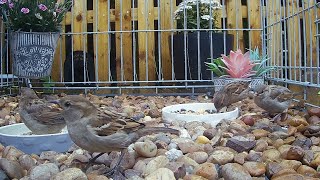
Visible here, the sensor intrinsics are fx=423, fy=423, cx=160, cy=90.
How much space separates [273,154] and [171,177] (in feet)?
2.04

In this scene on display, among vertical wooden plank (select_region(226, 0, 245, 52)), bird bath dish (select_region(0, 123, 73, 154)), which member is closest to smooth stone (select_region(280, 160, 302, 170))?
bird bath dish (select_region(0, 123, 73, 154))

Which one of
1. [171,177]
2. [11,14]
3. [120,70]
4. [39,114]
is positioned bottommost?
[171,177]

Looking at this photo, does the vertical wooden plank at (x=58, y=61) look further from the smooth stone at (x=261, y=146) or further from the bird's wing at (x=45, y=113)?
the smooth stone at (x=261, y=146)

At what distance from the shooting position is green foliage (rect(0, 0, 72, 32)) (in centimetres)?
421

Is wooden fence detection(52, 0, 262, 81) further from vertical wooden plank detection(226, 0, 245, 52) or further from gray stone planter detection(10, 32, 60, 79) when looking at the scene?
gray stone planter detection(10, 32, 60, 79)

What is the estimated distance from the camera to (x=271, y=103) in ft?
9.90

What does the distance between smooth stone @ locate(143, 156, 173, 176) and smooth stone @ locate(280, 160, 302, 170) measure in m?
0.50

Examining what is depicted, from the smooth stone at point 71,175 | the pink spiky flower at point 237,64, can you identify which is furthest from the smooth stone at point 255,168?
the pink spiky flower at point 237,64

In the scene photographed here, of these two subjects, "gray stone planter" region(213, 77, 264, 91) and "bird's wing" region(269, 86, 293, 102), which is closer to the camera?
"bird's wing" region(269, 86, 293, 102)

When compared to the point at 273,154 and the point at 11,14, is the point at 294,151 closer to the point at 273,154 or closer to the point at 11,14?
the point at 273,154

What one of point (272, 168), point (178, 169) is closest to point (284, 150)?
point (272, 168)

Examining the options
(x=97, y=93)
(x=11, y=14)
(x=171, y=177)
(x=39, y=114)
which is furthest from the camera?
(x=97, y=93)

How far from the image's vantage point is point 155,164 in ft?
5.92

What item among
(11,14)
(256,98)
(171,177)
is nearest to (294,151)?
(171,177)
